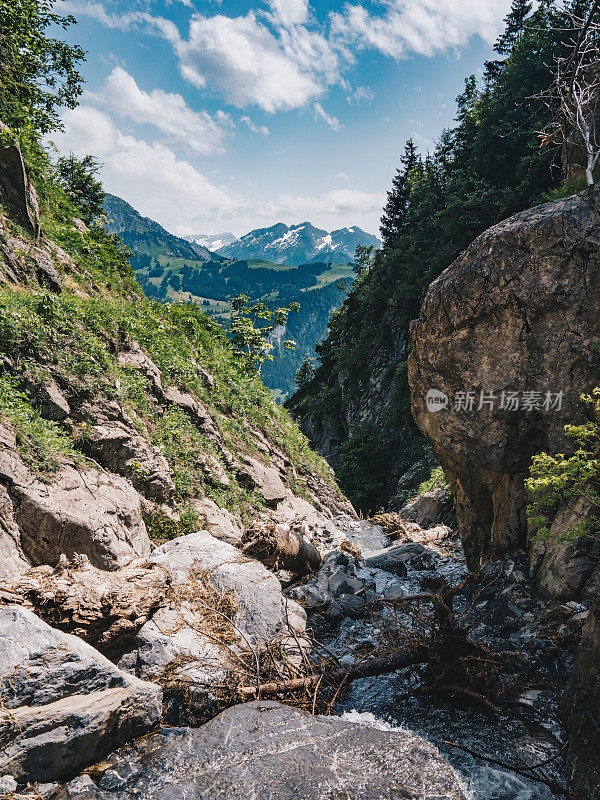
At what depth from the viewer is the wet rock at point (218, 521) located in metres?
9.92

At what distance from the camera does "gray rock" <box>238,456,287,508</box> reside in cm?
1396

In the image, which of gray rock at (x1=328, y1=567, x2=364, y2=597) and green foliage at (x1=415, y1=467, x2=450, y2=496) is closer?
gray rock at (x1=328, y1=567, x2=364, y2=597)

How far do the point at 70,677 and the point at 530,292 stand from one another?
985cm

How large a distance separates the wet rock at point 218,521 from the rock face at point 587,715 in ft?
23.6

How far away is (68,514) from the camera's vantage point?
614 centimetres

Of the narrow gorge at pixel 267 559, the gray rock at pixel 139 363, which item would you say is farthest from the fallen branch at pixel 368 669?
the gray rock at pixel 139 363

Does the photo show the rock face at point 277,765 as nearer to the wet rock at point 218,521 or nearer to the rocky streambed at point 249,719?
the rocky streambed at point 249,719

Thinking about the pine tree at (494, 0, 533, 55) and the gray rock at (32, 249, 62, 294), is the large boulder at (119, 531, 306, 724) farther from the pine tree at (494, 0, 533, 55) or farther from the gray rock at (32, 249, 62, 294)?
the pine tree at (494, 0, 533, 55)

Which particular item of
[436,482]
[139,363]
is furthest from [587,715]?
[436,482]

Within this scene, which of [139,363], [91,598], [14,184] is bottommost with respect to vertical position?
[91,598]

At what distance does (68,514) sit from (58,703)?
2726 millimetres

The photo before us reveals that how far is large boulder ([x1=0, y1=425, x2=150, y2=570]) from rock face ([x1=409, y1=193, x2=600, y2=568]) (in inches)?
295

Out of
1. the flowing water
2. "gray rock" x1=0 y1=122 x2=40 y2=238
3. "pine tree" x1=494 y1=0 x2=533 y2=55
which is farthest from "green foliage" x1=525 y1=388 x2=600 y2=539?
"pine tree" x1=494 y1=0 x2=533 y2=55

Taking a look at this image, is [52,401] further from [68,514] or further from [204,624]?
[204,624]
